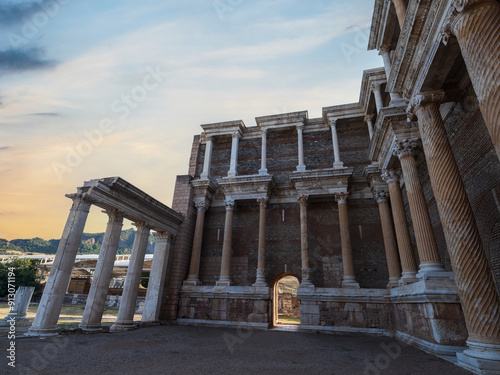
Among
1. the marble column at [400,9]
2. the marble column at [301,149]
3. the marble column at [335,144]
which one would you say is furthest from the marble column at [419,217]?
the marble column at [301,149]

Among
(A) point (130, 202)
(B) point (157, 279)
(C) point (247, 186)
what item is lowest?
(B) point (157, 279)

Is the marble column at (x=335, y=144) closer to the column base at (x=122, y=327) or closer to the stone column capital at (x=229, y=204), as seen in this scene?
the stone column capital at (x=229, y=204)

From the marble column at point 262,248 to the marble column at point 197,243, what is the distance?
355cm

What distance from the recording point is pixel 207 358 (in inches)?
259

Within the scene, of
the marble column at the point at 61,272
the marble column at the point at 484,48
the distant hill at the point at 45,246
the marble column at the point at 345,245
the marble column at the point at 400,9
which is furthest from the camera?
the distant hill at the point at 45,246

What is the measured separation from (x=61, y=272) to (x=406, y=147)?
1331 cm

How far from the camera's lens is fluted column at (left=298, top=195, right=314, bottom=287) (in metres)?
13.8

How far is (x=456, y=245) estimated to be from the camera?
613cm

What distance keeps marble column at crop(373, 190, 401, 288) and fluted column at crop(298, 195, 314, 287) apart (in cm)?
377

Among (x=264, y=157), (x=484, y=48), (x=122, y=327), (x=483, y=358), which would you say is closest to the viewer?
(x=484, y=48)

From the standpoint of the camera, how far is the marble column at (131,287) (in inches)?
464

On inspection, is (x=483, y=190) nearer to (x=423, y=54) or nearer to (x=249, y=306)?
(x=423, y=54)

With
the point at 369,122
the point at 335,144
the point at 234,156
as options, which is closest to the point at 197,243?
the point at 234,156

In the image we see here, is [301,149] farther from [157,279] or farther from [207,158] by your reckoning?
[157,279]
